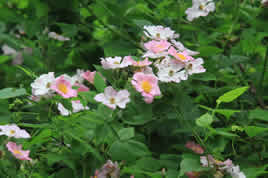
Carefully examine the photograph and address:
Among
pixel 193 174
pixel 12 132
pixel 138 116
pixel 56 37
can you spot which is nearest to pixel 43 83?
pixel 12 132

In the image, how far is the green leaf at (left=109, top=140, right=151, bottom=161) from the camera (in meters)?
1.00

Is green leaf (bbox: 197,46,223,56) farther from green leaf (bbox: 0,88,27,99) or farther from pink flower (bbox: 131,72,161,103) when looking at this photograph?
green leaf (bbox: 0,88,27,99)

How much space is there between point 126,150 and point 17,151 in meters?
0.30

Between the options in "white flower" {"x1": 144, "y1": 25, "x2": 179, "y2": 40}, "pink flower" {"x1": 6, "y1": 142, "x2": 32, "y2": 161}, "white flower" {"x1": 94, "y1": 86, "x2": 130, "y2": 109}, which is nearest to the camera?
"white flower" {"x1": 94, "y1": 86, "x2": 130, "y2": 109}

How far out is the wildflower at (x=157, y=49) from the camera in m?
1.03

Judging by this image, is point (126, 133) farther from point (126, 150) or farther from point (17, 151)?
point (17, 151)

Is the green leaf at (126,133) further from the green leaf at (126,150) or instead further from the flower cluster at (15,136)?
the flower cluster at (15,136)

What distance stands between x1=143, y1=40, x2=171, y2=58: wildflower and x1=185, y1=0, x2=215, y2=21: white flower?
0.36 metres

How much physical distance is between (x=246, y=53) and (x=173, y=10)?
0.38 metres

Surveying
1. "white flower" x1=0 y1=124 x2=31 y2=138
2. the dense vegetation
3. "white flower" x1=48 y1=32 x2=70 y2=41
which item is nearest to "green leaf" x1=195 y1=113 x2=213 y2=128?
the dense vegetation

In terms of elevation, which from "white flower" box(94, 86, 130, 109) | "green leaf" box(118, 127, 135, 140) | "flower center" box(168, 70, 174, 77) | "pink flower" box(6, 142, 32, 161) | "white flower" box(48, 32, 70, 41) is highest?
"white flower" box(48, 32, 70, 41)

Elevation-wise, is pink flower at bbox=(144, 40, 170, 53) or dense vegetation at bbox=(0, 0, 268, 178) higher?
pink flower at bbox=(144, 40, 170, 53)

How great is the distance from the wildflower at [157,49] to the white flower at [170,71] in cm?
2

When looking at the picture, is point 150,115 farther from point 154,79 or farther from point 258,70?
point 258,70
